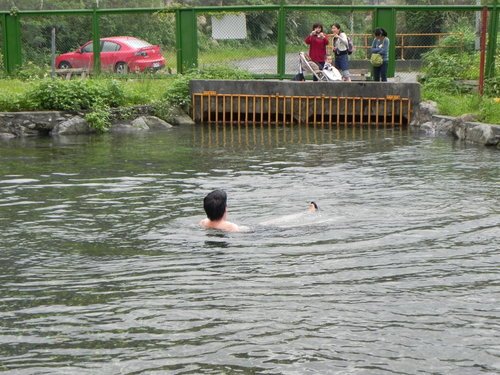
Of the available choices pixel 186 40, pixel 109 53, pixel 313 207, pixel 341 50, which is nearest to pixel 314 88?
pixel 341 50

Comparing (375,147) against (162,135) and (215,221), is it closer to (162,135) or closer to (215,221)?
(162,135)

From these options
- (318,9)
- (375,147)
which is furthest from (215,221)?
(318,9)

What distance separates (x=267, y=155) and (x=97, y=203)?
18.8 ft

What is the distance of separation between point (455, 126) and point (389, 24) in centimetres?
633

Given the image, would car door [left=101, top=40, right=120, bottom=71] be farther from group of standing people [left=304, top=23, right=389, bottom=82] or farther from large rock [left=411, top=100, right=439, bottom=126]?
large rock [left=411, top=100, right=439, bottom=126]

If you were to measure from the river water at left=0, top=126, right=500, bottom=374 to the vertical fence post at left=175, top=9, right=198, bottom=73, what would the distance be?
34.1 feet

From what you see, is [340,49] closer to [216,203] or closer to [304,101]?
→ [304,101]

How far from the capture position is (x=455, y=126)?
21.7 metres

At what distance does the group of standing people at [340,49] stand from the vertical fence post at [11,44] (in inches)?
360

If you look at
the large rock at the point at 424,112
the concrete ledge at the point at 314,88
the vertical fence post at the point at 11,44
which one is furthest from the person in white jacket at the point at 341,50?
the vertical fence post at the point at 11,44

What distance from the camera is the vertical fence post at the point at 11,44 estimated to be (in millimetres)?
28984

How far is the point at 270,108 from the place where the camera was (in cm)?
2473

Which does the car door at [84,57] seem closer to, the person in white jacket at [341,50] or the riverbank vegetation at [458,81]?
the person in white jacket at [341,50]

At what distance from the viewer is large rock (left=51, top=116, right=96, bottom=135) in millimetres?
22703
